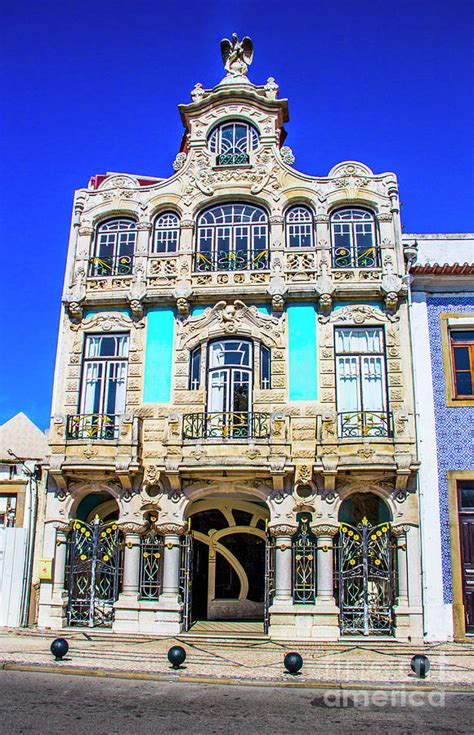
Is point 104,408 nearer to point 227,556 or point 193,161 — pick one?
point 227,556

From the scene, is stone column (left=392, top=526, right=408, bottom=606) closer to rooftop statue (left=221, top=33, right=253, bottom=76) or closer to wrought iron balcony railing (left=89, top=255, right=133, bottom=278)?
wrought iron balcony railing (left=89, top=255, right=133, bottom=278)

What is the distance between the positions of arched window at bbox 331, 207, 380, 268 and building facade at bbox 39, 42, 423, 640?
5 cm

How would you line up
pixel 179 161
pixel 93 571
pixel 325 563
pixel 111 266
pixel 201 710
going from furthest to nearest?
pixel 179 161 < pixel 111 266 < pixel 93 571 < pixel 325 563 < pixel 201 710

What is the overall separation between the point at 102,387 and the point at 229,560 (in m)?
5.89

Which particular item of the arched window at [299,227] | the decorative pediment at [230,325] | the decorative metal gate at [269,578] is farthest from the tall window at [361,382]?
the decorative metal gate at [269,578]

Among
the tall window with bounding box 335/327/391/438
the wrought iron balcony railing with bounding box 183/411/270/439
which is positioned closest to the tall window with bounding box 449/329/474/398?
the tall window with bounding box 335/327/391/438

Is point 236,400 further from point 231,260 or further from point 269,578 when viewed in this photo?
point 269,578

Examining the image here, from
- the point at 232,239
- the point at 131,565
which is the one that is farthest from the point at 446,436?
the point at 131,565

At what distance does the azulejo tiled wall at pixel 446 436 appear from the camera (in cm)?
1613

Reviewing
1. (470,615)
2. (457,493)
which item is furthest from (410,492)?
(470,615)

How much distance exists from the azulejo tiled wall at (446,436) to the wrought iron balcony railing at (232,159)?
711cm

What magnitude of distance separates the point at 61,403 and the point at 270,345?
230 inches

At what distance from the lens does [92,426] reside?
57.7ft

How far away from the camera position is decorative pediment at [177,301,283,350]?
58.9ft
